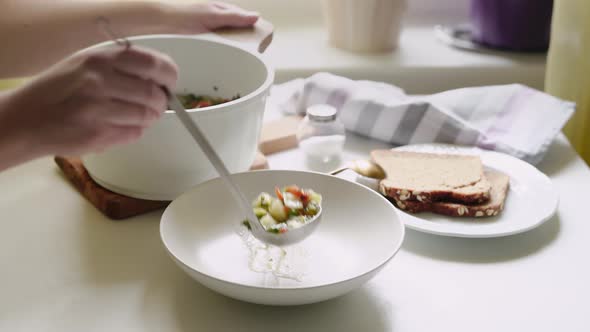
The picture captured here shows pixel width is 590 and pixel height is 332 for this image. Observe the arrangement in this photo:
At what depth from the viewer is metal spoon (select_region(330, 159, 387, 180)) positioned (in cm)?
108

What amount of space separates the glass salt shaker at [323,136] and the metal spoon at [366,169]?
0.08 meters

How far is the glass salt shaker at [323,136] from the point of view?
3.87 ft

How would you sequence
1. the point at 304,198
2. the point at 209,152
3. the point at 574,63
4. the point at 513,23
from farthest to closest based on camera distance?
the point at 513,23 → the point at 574,63 → the point at 304,198 → the point at 209,152

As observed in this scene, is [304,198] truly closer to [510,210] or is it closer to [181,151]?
[181,151]

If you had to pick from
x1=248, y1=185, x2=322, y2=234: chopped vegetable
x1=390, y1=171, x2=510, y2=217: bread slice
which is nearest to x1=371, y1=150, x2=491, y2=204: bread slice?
x1=390, y1=171, x2=510, y2=217: bread slice

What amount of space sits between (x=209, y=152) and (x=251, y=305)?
7.1 inches

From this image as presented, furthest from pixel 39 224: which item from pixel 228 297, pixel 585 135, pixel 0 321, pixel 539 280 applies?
pixel 585 135

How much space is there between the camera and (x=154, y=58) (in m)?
0.71

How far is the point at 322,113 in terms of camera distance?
1186mm

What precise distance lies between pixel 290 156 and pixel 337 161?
0.08 metres

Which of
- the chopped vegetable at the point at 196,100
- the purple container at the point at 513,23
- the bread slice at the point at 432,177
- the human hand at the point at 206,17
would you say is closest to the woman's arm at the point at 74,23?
the human hand at the point at 206,17

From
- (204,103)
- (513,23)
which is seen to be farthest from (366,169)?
(513,23)

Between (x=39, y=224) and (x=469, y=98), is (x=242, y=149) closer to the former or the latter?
(x=39, y=224)

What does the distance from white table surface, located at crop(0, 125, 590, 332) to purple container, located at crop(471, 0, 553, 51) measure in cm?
70
